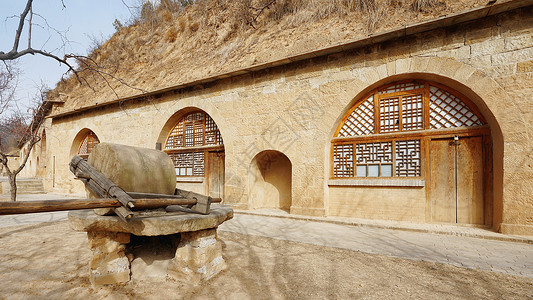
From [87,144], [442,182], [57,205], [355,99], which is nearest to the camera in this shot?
[57,205]

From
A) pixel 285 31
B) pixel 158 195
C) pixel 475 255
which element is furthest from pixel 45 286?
pixel 285 31

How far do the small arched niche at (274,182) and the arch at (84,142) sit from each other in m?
8.58

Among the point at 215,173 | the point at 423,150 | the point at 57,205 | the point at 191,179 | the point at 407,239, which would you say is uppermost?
the point at 423,150

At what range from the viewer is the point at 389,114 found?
5840mm

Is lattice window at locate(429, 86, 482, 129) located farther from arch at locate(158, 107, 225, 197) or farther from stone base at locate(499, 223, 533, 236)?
arch at locate(158, 107, 225, 197)

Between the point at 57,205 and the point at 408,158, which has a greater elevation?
the point at 408,158

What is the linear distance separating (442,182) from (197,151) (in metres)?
6.64

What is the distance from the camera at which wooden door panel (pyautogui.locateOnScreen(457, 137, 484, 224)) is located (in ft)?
16.7

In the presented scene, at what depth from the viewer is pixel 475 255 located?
3500 millimetres

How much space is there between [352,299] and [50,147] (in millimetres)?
15690

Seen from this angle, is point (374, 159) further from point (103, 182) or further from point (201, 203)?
point (103, 182)

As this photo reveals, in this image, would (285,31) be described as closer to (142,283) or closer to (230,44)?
(230,44)

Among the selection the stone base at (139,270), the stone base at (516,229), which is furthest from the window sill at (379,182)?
the stone base at (139,270)

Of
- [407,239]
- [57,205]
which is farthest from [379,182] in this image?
[57,205]
